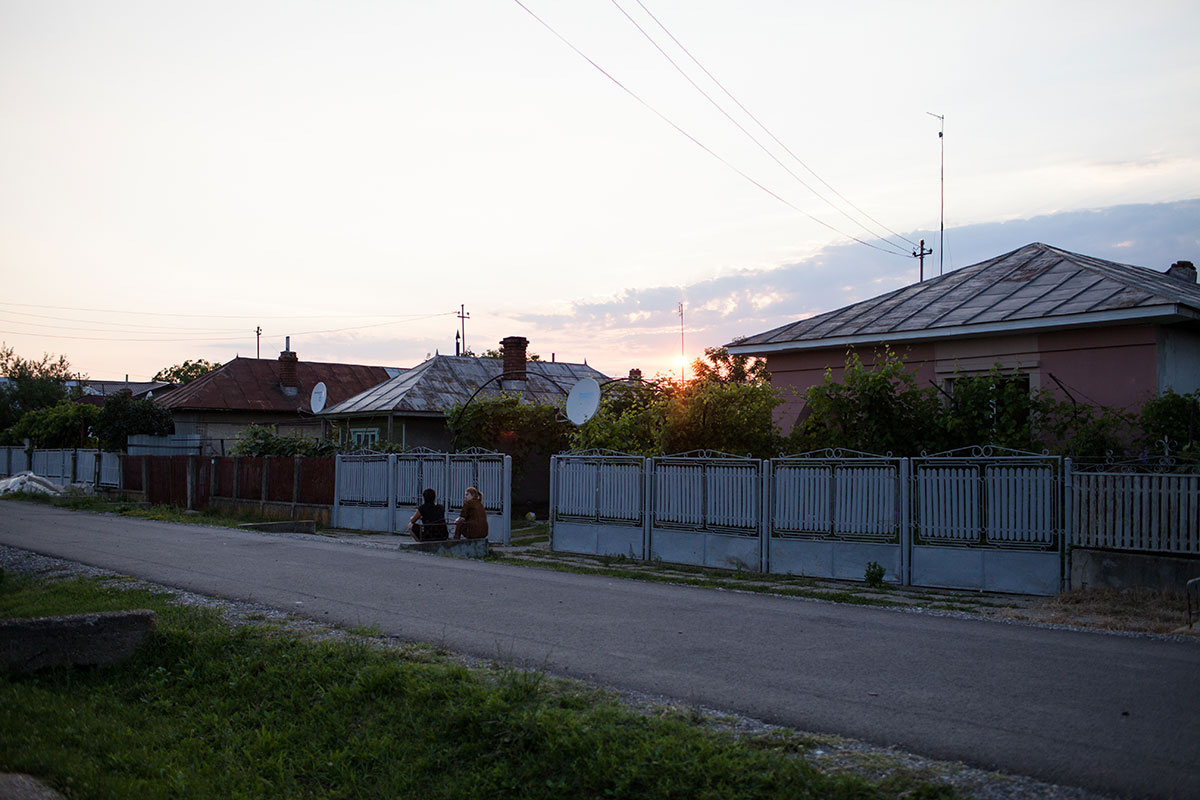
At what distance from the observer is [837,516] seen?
1391cm

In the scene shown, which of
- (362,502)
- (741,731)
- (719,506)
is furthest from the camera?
(362,502)

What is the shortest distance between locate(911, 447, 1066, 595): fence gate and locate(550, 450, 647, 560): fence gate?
5103mm

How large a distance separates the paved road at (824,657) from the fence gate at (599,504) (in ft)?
10.7

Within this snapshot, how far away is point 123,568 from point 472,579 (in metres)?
5.36

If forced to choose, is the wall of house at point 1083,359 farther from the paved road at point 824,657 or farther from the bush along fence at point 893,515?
the paved road at point 824,657

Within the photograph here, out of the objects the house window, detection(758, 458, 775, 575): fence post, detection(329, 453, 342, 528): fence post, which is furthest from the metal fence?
the house window

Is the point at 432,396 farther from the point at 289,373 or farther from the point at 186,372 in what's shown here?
the point at 186,372

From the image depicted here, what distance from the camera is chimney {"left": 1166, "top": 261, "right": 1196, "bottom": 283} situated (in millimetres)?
23141

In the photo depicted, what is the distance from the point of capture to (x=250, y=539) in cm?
1847

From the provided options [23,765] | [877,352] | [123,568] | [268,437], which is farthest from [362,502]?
[23,765]

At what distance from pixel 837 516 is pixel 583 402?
8083 millimetres

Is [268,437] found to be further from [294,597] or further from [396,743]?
[396,743]

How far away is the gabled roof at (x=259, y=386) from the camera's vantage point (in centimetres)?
4247

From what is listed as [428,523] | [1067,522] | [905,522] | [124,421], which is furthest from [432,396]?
[1067,522]
